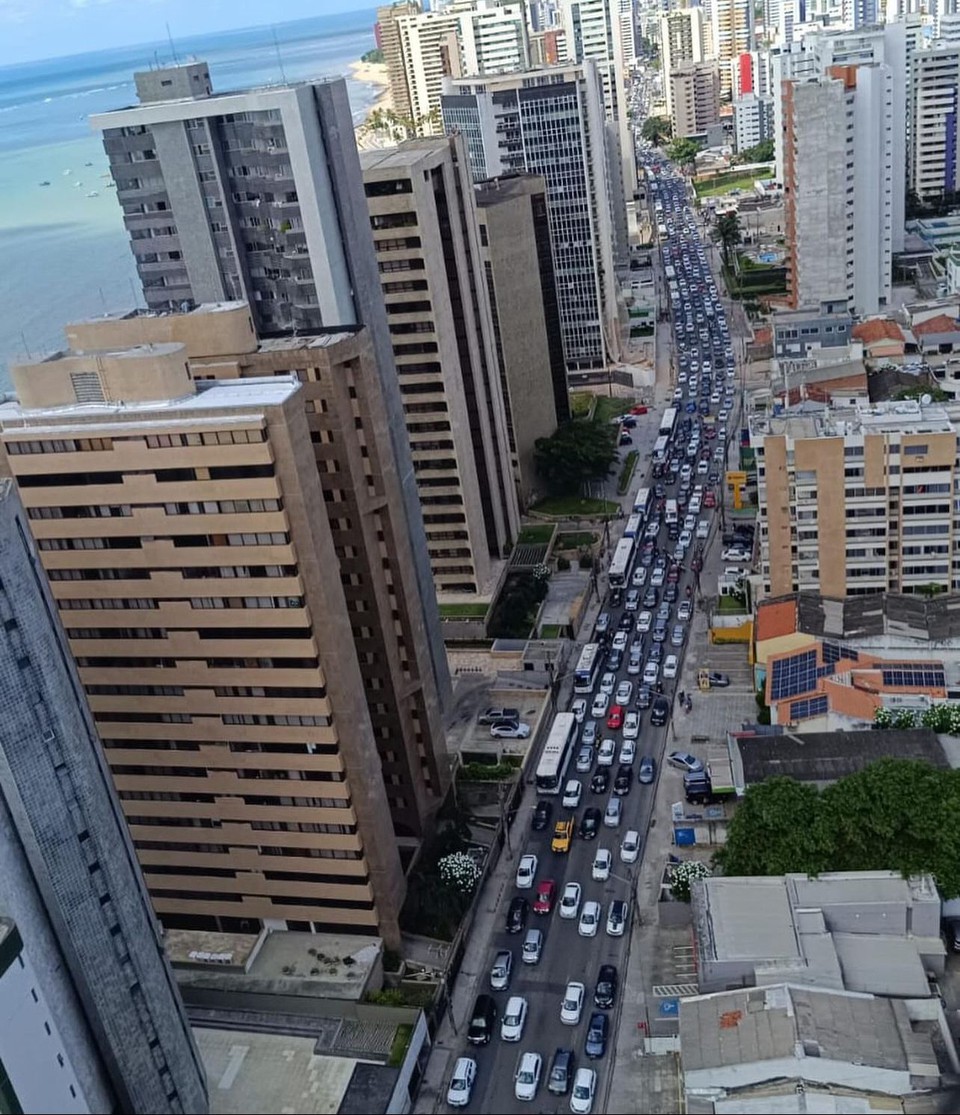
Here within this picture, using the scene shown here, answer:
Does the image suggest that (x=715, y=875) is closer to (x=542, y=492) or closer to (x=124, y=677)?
(x=124, y=677)

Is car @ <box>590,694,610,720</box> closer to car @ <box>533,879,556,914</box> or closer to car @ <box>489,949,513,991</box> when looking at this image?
car @ <box>533,879,556,914</box>

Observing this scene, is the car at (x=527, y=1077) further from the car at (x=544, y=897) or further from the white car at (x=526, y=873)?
the white car at (x=526, y=873)

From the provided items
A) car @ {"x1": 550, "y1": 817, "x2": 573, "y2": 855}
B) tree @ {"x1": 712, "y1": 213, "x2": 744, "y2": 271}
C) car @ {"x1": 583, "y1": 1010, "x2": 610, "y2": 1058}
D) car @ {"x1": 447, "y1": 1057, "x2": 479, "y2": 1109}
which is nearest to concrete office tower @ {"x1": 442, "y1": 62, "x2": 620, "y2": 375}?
tree @ {"x1": 712, "y1": 213, "x2": 744, "y2": 271}

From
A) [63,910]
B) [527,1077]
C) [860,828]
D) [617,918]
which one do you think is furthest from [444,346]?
[63,910]

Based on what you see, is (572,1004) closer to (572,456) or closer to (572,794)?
(572,794)

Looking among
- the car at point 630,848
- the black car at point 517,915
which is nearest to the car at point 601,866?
the car at point 630,848

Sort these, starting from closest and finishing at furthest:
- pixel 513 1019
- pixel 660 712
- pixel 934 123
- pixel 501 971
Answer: pixel 513 1019 < pixel 501 971 < pixel 660 712 < pixel 934 123
